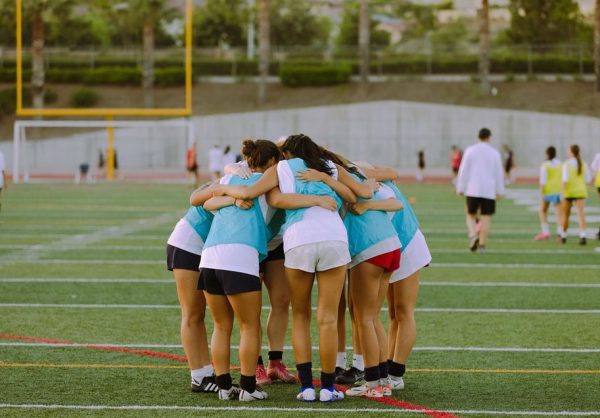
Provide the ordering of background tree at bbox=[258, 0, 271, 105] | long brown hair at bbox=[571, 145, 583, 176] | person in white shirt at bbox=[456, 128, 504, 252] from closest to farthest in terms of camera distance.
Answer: person in white shirt at bbox=[456, 128, 504, 252] → long brown hair at bbox=[571, 145, 583, 176] → background tree at bbox=[258, 0, 271, 105]

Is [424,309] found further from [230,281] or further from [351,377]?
[230,281]

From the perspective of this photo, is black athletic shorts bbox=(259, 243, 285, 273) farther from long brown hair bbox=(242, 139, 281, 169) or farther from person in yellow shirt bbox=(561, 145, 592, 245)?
person in yellow shirt bbox=(561, 145, 592, 245)

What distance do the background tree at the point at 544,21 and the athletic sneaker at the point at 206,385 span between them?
66372 millimetres

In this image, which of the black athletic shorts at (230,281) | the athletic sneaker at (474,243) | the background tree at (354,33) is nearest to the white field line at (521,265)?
the athletic sneaker at (474,243)

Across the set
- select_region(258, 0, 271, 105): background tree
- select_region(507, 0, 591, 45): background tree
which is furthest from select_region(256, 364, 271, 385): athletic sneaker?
select_region(507, 0, 591, 45): background tree

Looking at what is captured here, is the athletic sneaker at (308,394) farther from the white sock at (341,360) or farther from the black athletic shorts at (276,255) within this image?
the black athletic shorts at (276,255)

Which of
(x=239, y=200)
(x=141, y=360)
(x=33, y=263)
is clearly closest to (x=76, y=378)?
(x=141, y=360)

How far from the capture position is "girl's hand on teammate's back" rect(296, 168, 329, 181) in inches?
294

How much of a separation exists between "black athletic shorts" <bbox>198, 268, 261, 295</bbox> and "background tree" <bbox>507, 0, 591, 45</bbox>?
6670 centimetres

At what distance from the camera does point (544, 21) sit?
72.6m

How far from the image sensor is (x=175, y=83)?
60938 mm

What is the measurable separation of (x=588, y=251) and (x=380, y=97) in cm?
4094

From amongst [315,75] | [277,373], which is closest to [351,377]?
[277,373]

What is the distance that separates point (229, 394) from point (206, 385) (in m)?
0.28
